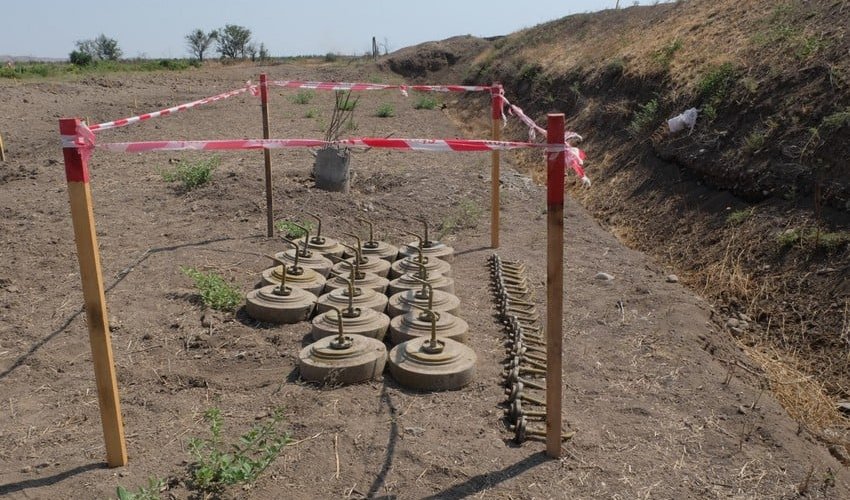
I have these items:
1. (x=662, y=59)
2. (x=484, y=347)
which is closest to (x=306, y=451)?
(x=484, y=347)

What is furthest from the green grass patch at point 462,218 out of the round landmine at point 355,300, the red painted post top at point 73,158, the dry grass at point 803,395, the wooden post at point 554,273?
the red painted post top at point 73,158

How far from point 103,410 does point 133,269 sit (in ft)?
9.88

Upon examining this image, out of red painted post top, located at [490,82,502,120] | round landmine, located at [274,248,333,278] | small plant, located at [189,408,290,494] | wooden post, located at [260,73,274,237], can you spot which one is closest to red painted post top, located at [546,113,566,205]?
small plant, located at [189,408,290,494]

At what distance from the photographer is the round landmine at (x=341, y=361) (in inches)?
160

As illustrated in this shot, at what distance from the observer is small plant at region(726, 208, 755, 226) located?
21.5 feet

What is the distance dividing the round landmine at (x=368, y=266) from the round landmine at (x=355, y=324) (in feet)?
3.02

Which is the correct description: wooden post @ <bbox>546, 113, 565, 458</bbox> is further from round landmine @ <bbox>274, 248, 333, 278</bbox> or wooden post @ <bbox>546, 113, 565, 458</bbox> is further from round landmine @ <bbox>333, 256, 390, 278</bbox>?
round landmine @ <bbox>274, 248, 333, 278</bbox>

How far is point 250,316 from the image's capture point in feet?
16.7

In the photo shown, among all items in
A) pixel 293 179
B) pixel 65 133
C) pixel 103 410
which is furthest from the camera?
pixel 293 179

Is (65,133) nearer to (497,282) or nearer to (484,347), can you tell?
(484,347)

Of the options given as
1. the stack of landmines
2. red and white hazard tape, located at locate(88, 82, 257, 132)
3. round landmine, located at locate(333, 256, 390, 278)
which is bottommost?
the stack of landmines

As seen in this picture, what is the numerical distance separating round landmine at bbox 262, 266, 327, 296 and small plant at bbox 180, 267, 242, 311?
0.92 ft

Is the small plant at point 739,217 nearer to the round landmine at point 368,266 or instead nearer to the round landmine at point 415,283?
the round landmine at point 415,283

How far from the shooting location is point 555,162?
3.23m
